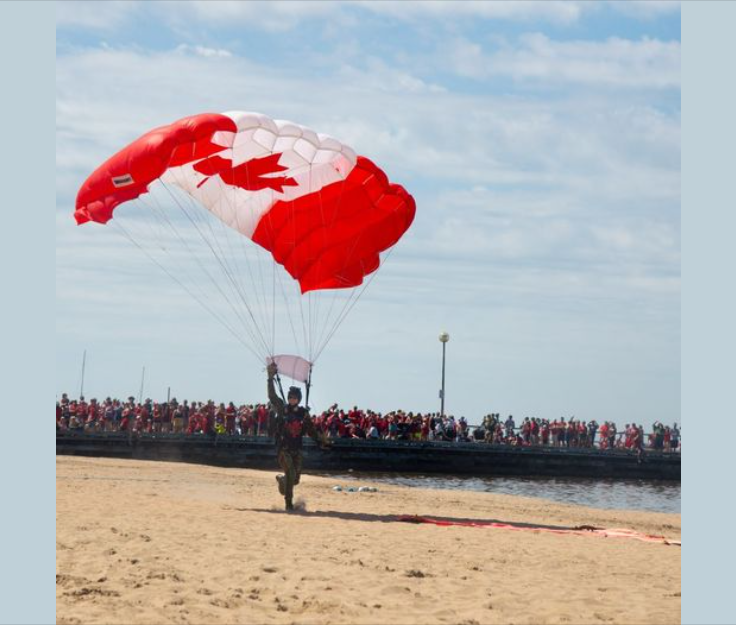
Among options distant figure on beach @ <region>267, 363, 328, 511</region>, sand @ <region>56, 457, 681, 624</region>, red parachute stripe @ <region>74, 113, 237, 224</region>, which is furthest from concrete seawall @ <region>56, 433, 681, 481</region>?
red parachute stripe @ <region>74, 113, 237, 224</region>

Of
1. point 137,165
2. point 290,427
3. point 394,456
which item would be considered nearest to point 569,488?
point 394,456

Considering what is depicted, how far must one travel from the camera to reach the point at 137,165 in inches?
599

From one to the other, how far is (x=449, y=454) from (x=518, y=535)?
2011 centimetres

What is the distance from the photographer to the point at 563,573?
1157 centimetres

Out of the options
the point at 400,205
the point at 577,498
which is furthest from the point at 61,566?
the point at 577,498

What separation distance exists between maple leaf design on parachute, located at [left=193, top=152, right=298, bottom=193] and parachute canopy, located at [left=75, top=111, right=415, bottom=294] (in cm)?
2

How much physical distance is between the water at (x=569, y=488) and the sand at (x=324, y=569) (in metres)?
11.7

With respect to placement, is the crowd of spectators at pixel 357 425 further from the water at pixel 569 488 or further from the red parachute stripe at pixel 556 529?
the red parachute stripe at pixel 556 529

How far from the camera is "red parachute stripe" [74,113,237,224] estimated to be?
49.8ft

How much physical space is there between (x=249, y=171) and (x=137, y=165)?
2.29 m

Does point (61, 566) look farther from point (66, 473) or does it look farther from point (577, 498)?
point (577, 498)

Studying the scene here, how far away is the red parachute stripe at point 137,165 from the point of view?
49.8 feet

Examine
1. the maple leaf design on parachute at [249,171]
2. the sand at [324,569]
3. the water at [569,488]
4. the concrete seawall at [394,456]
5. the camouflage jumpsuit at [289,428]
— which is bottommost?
the water at [569,488]

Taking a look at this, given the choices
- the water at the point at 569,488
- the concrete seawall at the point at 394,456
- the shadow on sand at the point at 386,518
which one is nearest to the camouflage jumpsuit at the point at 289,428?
the shadow on sand at the point at 386,518
